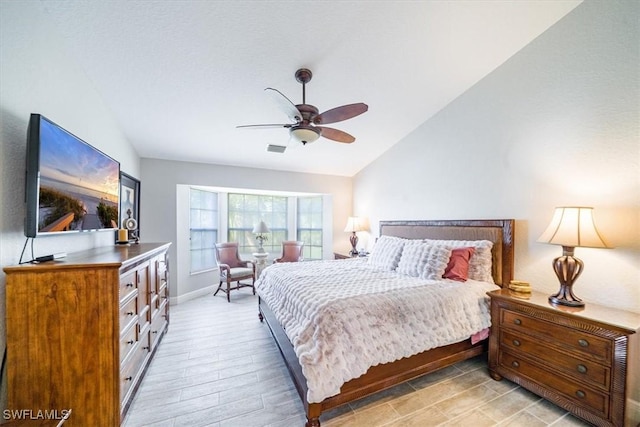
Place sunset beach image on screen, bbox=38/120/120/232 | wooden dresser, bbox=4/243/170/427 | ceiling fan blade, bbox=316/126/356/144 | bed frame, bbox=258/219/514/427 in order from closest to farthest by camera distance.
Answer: wooden dresser, bbox=4/243/170/427, sunset beach image on screen, bbox=38/120/120/232, bed frame, bbox=258/219/514/427, ceiling fan blade, bbox=316/126/356/144

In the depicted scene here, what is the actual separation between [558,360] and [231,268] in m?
4.29

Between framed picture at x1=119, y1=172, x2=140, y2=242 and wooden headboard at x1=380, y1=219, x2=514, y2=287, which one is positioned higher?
framed picture at x1=119, y1=172, x2=140, y2=242

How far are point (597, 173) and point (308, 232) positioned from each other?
4550 millimetres

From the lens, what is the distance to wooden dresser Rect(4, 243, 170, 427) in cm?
132

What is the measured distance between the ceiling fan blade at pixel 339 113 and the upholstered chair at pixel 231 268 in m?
3.09

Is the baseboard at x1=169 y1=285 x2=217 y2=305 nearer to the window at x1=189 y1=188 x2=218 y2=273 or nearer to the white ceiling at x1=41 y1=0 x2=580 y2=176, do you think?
the window at x1=189 y1=188 x2=218 y2=273

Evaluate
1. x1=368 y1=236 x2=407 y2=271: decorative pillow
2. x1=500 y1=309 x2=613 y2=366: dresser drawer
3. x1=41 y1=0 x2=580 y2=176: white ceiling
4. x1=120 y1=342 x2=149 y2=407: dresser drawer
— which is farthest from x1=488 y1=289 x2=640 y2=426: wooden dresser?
x1=120 y1=342 x2=149 y2=407: dresser drawer

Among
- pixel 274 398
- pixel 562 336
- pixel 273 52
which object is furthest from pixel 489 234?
pixel 273 52

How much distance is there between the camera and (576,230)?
1.88 m

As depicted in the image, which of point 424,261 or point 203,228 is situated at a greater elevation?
point 203,228

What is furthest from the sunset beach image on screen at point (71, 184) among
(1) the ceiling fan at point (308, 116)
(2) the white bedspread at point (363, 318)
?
(2) the white bedspread at point (363, 318)

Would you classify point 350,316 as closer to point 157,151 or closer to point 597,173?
point 597,173

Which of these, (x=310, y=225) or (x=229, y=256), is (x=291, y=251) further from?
(x=229, y=256)

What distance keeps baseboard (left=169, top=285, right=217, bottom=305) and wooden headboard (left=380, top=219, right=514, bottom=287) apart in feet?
12.6
